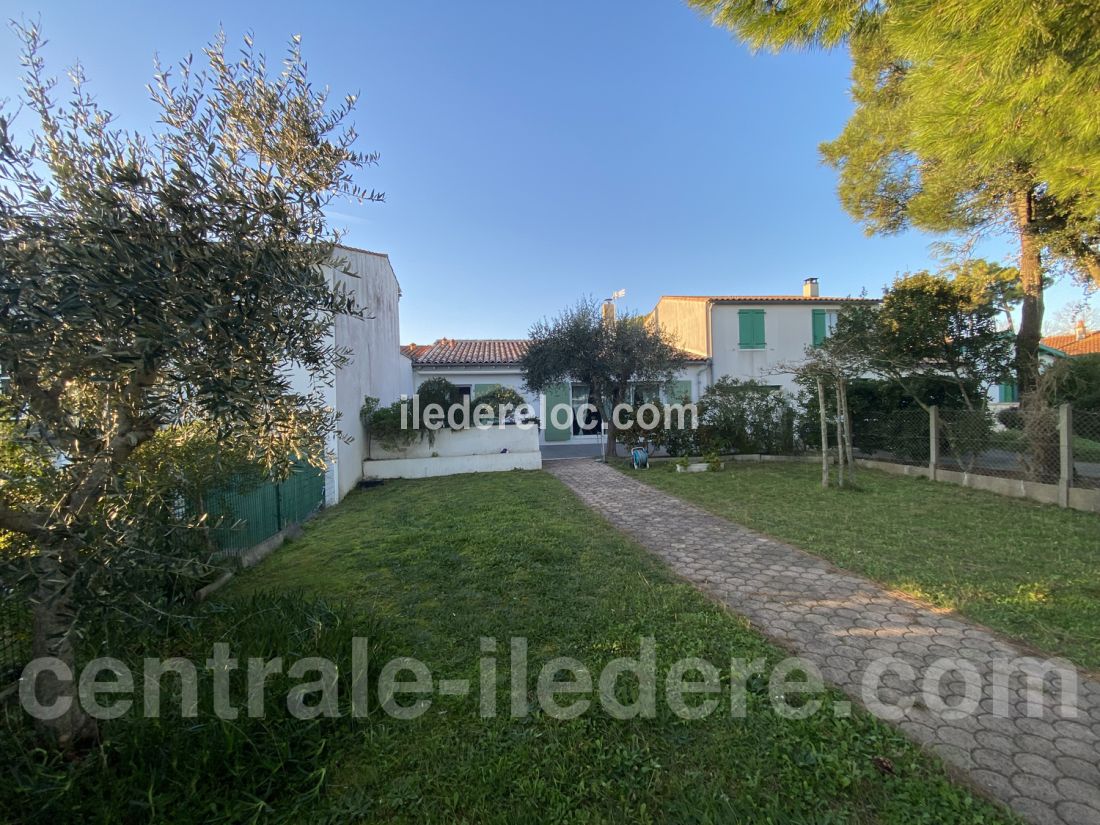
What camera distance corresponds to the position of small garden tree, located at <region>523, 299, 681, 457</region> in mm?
12500

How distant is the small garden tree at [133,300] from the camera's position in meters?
1.84

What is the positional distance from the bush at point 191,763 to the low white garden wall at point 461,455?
29.4ft

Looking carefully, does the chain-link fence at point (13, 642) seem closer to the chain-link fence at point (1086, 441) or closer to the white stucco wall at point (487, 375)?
the chain-link fence at point (1086, 441)

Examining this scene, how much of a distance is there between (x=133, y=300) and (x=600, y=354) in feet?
37.0

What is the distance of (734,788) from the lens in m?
2.04

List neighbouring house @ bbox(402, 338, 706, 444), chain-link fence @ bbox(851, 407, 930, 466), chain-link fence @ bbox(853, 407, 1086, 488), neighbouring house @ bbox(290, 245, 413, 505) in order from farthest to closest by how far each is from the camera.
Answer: neighbouring house @ bbox(402, 338, 706, 444), chain-link fence @ bbox(851, 407, 930, 466), neighbouring house @ bbox(290, 245, 413, 505), chain-link fence @ bbox(853, 407, 1086, 488)

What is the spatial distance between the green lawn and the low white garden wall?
437 centimetres

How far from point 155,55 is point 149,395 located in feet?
6.94

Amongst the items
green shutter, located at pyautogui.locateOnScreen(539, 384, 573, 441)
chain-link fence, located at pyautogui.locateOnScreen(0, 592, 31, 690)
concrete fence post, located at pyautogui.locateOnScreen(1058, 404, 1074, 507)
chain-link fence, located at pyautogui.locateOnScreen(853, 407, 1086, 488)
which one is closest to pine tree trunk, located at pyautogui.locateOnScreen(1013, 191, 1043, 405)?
chain-link fence, located at pyautogui.locateOnScreen(853, 407, 1086, 488)

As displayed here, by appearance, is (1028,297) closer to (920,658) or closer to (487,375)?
(920,658)

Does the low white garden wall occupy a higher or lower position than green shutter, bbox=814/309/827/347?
lower

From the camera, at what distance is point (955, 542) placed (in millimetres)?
5422

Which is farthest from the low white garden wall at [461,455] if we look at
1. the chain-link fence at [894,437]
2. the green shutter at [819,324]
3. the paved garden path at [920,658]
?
the green shutter at [819,324]

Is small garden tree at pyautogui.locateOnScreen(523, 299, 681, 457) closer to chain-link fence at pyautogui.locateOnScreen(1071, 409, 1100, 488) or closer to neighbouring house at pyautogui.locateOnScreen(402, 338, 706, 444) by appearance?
neighbouring house at pyautogui.locateOnScreen(402, 338, 706, 444)
